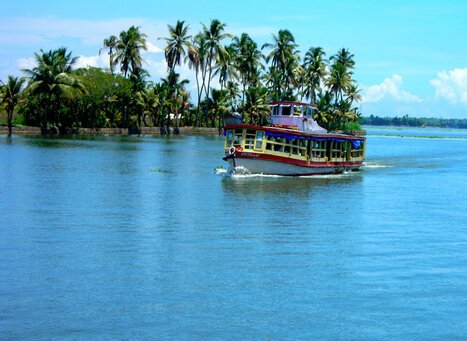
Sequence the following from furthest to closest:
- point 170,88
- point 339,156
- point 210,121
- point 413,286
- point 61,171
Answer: point 210,121, point 170,88, point 339,156, point 61,171, point 413,286

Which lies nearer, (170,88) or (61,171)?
(61,171)

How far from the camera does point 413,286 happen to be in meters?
15.6

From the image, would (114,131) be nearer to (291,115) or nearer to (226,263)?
(291,115)

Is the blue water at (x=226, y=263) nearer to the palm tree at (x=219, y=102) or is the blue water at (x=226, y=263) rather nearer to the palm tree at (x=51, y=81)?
the palm tree at (x=51, y=81)

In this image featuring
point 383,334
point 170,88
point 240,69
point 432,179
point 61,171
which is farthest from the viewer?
point 240,69

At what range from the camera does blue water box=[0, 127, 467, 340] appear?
42.1 feet

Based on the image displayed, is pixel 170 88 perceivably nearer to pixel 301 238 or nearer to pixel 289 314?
pixel 301 238

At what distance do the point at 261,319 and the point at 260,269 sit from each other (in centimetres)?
373

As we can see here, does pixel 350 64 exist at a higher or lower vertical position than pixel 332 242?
higher

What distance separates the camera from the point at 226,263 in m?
17.2

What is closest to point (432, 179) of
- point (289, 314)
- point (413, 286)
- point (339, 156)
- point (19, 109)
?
point (339, 156)

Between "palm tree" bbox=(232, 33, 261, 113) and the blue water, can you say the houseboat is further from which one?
"palm tree" bbox=(232, 33, 261, 113)

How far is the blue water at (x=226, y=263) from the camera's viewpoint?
12.8m

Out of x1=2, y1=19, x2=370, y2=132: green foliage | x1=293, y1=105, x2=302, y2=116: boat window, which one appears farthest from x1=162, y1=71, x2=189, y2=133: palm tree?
x1=293, y1=105, x2=302, y2=116: boat window
